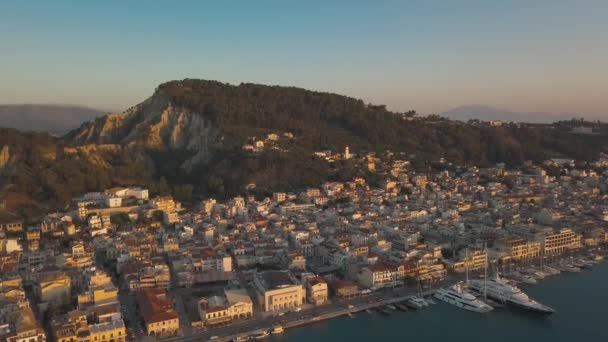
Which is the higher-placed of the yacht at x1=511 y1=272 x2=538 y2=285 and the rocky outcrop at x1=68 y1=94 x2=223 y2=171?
the rocky outcrop at x1=68 y1=94 x2=223 y2=171

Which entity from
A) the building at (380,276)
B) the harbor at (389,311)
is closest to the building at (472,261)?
the harbor at (389,311)

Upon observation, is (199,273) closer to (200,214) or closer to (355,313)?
(355,313)

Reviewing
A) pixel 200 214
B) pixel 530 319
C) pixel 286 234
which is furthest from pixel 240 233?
pixel 530 319

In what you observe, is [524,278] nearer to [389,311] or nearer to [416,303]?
[416,303]

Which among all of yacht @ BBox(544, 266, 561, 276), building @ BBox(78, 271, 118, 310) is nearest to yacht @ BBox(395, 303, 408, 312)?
yacht @ BBox(544, 266, 561, 276)

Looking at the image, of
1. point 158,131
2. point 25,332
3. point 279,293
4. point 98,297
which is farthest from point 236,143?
point 25,332

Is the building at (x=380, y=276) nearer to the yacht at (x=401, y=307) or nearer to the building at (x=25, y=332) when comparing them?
the yacht at (x=401, y=307)

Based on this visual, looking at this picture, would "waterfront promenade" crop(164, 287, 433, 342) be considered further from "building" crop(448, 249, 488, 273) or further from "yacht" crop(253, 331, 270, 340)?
"building" crop(448, 249, 488, 273)
